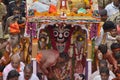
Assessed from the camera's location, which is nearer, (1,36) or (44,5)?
(44,5)

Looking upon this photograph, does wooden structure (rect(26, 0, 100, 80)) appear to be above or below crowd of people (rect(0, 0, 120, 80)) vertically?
above

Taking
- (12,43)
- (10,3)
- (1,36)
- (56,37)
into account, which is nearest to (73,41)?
(56,37)

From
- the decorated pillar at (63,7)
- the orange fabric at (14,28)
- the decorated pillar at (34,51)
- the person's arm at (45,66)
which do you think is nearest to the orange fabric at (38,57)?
the decorated pillar at (34,51)

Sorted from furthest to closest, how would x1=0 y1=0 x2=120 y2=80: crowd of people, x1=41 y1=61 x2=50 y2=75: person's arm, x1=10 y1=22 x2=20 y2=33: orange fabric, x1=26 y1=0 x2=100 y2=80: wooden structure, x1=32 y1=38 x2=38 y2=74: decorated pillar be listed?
1. x1=10 y1=22 x2=20 y2=33: orange fabric
2. x1=41 y1=61 x2=50 y2=75: person's arm
3. x1=32 y1=38 x2=38 y2=74: decorated pillar
4. x1=26 y1=0 x2=100 y2=80: wooden structure
5. x1=0 y1=0 x2=120 y2=80: crowd of people

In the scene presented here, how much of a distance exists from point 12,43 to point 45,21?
4.45ft

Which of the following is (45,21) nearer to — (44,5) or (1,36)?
(44,5)

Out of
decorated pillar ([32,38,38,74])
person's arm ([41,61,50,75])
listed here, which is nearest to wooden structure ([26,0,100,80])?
decorated pillar ([32,38,38,74])

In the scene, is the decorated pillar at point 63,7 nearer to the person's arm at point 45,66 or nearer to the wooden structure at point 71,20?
the wooden structure at point 71,20

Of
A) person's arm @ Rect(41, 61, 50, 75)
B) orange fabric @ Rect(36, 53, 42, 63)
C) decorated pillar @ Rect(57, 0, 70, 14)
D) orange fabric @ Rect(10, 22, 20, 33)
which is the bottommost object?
person's arm @ Rect(41, 61, 50, 75)

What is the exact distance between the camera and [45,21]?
1305cm

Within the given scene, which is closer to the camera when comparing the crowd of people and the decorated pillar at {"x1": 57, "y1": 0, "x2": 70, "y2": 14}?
the crowd of people

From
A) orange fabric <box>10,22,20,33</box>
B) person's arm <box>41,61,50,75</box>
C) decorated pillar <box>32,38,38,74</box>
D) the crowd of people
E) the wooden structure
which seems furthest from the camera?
orange fabric <box>10,22,20,33</box>

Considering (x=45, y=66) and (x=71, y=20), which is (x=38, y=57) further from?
(x=71, y=20)

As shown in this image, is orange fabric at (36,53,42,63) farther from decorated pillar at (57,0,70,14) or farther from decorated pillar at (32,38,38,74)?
decorated pillar at (57,0,70,14)
